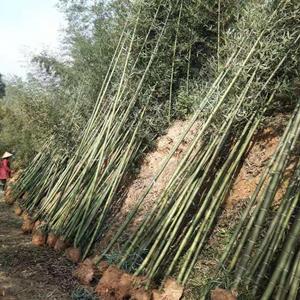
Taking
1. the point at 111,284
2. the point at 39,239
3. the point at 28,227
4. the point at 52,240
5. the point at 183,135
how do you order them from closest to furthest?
the point at 111,284 → the point at 183,135 → the point at 52,240 → the point at 39,239 → the point at 28,227

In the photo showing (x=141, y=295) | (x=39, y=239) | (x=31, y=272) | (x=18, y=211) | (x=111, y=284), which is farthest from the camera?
(x=18, y=211)

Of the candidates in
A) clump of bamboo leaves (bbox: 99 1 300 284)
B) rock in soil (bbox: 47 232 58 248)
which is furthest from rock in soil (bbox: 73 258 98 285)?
rock in soil (bbox: 47 232 58 248)

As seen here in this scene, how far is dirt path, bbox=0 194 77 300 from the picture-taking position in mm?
4289

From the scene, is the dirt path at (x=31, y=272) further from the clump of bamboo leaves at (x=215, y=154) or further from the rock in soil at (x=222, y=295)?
the rock in soil at (x=222, y=295)

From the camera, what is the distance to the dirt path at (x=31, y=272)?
4289 millimetres

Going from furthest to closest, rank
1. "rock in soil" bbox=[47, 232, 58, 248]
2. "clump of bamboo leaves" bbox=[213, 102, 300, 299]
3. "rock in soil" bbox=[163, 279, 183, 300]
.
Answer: "rock in soil" bbox=[47, 232, 58, 248]
"rock in soil" bbox=[163, 279, 183, 300]
"clump of bamboo leaves" bbox=[213, 102, 300, 299]

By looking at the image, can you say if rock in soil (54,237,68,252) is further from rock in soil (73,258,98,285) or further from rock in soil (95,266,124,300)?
rock in soil (95,266,124,300)

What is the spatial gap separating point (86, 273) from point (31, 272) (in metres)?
0.75

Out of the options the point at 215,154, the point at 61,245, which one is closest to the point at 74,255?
the point at 61,245

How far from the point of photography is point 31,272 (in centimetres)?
480

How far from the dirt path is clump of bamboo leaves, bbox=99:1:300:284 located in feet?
1.72

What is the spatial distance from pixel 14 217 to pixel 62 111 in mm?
2333

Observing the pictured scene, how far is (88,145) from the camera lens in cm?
651

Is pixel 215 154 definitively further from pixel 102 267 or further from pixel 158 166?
pixel 158 166
